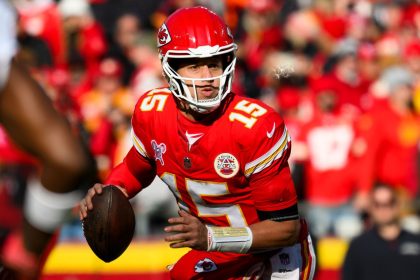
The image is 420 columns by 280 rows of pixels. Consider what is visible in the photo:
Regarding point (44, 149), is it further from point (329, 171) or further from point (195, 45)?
point (329, 171)

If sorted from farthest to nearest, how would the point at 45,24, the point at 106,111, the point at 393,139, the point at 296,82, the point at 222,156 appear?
the point at 45,24, the point at 296,82, the point at 106,111, the point at 393,139, the point at 222,156

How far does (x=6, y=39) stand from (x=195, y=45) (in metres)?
1.28

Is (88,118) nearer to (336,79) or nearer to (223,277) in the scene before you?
(336,79)

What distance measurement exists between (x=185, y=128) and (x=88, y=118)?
16.5 feet

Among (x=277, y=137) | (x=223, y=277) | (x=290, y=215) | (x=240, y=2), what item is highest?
(x=277, y=137)

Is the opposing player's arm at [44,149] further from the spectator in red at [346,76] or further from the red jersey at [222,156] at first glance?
the spectator in red at [346,76]

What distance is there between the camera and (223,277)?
524cm

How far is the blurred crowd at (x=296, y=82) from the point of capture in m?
8.87

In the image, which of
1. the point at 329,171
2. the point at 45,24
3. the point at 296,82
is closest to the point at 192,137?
the point at 329,171

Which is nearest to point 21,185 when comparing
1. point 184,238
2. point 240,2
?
point 240,2

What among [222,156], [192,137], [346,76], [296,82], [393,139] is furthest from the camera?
[296,82]

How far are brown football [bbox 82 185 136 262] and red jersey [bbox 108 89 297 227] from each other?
0.37 meters

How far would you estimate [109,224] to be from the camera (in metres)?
4.86

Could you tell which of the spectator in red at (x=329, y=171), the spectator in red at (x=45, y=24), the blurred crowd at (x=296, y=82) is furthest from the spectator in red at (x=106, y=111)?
the spectator in red at (x=329, y=171)
